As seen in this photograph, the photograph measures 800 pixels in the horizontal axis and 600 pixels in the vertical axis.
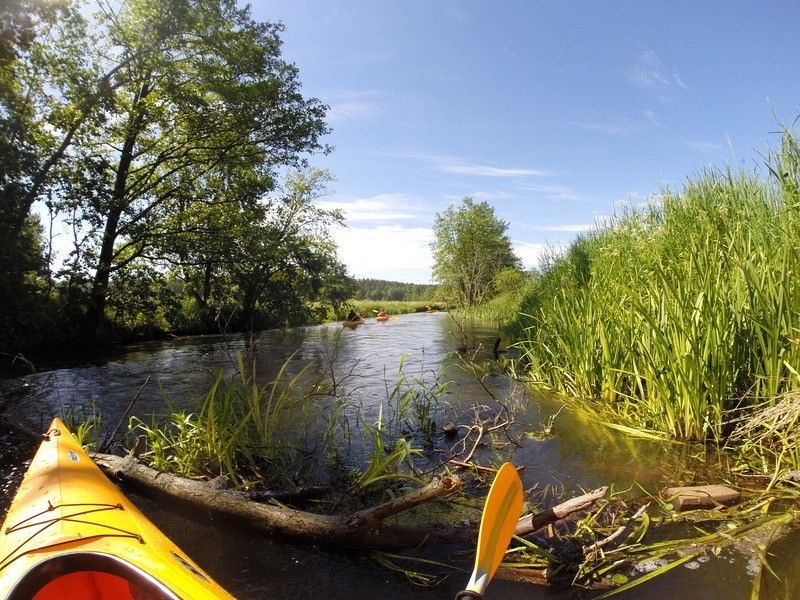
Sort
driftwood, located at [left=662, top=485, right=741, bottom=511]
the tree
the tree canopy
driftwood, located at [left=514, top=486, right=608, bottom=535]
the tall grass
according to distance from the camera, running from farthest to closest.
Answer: the tree
the tree canopy
the tall grass
driftwood, located at [left=662, top=485, right=741, bottom=511]
driftwood, located at [left=514, top=486, right=608, bottom=535]

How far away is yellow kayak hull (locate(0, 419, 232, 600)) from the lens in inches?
67.1

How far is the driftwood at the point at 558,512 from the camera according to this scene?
7.51 feet

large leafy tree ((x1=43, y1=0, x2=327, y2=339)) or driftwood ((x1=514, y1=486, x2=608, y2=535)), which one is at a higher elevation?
large leafy tree ((x1=43, y1=0, x2=327, y2=339))

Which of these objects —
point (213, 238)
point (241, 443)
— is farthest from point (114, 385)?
point (213, 238)

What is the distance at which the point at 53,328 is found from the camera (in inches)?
507

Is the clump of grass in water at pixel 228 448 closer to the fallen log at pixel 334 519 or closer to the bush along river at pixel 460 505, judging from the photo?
the bush along river at pixel 460 505

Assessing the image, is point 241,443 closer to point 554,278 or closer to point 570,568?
point 570,568

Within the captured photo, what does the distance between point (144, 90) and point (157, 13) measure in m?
2.97

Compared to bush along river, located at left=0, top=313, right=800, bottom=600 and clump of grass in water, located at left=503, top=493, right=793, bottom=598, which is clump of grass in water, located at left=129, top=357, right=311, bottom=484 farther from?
clump of grass in water, located at left=503, top=493, right=793, bottom=598

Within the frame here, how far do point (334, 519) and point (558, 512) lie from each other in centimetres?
124

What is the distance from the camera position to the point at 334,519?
2.54 m

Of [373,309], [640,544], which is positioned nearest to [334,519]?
[640,544]

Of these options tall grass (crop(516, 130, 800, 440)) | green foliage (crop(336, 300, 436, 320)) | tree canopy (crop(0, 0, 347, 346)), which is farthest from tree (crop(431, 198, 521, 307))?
tall grass (crop(516, 130, 800, 440))

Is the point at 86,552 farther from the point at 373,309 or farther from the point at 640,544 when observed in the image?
the point at 373,309
